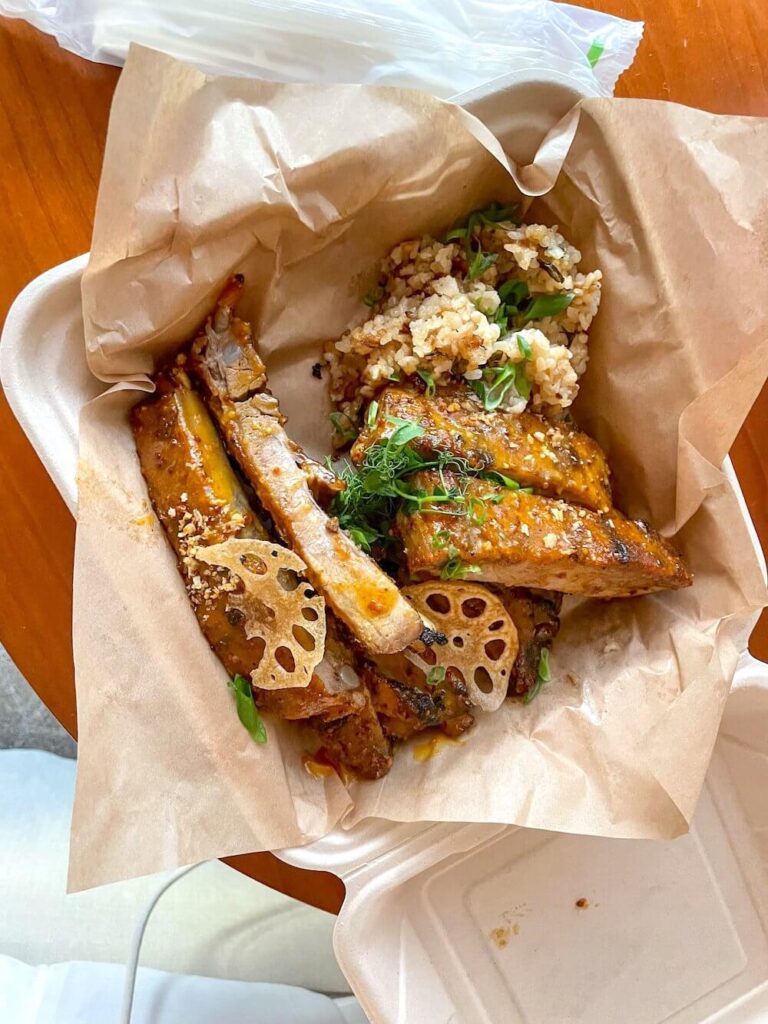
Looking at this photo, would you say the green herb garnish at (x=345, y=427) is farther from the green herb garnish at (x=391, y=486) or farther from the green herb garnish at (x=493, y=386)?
the green herb garnish at (x=493, y=386)

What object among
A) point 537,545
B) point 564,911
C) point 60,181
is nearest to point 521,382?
→ point 537,545

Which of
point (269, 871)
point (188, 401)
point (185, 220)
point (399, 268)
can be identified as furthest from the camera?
point (269, 871)

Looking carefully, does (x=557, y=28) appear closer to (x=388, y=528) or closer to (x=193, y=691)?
(x=388, y=528)

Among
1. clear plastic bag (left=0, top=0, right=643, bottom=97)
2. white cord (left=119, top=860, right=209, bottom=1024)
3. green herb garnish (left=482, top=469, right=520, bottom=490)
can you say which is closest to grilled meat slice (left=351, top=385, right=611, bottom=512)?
green herb garnish (left=482, top=469, right=520, bottom=490)

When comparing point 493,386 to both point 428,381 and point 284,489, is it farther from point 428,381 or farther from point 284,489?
point 284,489

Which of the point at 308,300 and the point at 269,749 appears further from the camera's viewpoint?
the point at 308,300

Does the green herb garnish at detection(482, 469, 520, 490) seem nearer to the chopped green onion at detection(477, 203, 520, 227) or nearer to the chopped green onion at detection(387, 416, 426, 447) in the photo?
the chopped green onion at detection(387, 416, 426, 447)

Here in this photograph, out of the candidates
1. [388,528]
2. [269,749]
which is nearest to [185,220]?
[388,528]
